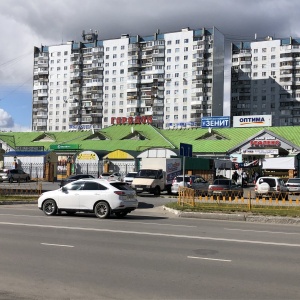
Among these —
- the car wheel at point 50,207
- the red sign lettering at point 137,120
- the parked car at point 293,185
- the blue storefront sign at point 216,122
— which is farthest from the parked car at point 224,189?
the red sign lettering at point 137,120

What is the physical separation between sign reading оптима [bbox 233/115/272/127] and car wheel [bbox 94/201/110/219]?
51.7 meters

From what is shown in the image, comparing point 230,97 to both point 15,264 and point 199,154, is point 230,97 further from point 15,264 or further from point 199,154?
point 15,264

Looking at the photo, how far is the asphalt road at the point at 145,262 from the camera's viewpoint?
6.64 meters

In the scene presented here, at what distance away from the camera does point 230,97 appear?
437 ft

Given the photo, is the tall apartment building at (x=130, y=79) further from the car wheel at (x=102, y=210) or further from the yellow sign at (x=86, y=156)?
the car wheel at (x=102, y=210)

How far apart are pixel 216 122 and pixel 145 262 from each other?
203 ft

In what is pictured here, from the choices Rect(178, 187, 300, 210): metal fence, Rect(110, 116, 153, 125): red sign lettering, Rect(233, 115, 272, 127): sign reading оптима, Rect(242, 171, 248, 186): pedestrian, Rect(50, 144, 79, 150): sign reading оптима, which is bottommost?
Rect(178, 187, 300, 210): metal fence

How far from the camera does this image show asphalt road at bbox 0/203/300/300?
A: 6.64 m

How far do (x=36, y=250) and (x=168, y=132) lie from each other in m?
59.0

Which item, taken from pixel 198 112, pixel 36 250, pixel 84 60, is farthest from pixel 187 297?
pixel 84 60

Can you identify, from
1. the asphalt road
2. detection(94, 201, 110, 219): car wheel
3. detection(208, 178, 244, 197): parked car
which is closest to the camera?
the asphalt road

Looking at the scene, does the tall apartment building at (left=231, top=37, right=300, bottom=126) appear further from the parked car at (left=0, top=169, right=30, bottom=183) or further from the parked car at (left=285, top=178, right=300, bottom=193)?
the parked car at (left=285, top=178, right=300, bottom=193)

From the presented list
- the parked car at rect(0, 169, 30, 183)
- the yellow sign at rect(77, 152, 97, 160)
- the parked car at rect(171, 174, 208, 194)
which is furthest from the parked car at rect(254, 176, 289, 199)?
the parked car at rect(0, 169, 30, 183)

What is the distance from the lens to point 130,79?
12825cm
